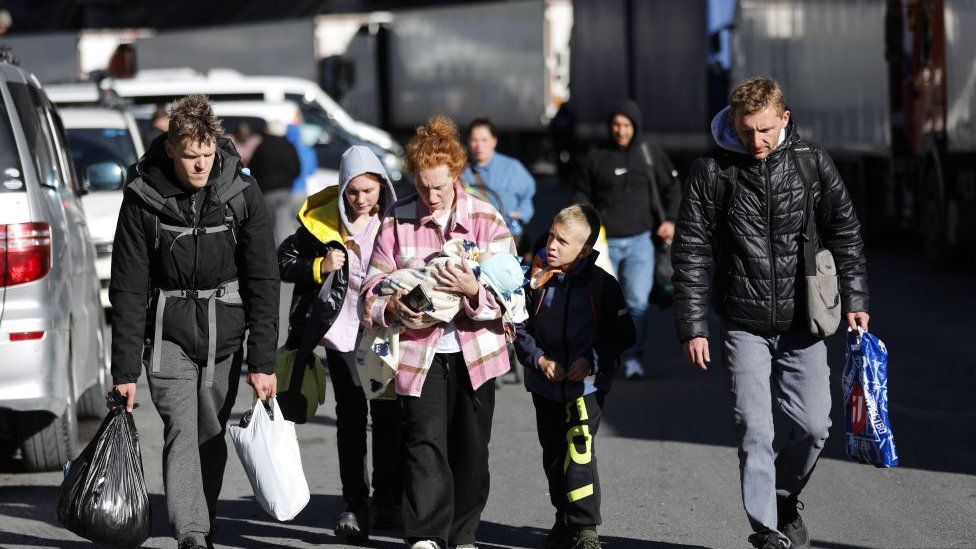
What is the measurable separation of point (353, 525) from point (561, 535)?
824 mm

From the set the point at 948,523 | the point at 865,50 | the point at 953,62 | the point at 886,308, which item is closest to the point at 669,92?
the point at 865,50

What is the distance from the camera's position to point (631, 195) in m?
10.5

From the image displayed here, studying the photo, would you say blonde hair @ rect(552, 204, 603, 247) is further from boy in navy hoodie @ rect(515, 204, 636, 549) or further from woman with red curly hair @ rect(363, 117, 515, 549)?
woman with red curly hair @ rect(363, 117, 515, 549)

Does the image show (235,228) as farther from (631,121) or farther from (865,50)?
(865,50)

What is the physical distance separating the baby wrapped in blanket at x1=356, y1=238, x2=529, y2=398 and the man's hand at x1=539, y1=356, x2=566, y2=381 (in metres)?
0.32

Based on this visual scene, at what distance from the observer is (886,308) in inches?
543

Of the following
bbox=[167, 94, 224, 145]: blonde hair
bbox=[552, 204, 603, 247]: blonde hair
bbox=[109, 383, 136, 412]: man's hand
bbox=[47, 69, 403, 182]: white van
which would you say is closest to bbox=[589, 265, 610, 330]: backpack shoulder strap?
bbox=[552, 204, 603, 247]: blonde hair

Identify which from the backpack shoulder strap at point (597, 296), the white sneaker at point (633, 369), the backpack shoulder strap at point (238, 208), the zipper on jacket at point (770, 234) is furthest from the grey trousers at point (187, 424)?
the white sneaker at point (633, 369)

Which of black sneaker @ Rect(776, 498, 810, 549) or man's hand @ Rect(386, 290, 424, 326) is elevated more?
man's hand @ Rect(386, 290, 424, 326)

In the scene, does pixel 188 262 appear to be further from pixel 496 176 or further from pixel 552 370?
pixel 496 176

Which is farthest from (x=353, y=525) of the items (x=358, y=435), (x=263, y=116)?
(x=263, y=116)

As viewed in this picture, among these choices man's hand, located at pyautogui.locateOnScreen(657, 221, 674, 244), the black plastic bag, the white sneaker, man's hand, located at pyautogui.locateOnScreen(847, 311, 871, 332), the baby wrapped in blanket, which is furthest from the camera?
the white sneaker

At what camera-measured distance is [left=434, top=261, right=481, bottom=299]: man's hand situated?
574cm

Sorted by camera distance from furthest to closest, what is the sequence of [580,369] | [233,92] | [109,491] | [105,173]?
[233,92]
[105,173]
[580,369]
[109,491]
